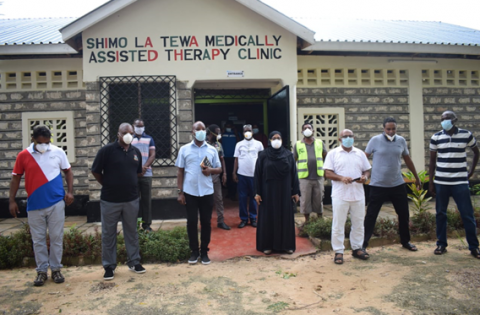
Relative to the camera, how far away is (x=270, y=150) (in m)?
5.36

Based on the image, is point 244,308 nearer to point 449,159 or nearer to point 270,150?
point 270,150

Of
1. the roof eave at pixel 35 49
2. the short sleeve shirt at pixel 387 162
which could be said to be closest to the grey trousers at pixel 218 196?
the short sleeve shirt at pixel 387 162

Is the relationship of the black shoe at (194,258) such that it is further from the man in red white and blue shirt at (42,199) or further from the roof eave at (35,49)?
the roof eave at (35,49)

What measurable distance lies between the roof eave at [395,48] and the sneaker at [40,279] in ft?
20.8

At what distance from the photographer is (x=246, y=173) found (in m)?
6.64

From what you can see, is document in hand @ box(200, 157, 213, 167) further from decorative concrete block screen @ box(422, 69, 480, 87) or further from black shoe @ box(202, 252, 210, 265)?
decorative concrete block screen @ box(422, 69, 480, 87)

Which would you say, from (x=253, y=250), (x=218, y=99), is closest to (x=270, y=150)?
(x=253, y=250)

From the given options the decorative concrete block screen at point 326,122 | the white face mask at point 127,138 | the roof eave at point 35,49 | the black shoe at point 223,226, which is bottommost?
the black shoe at point 223,226

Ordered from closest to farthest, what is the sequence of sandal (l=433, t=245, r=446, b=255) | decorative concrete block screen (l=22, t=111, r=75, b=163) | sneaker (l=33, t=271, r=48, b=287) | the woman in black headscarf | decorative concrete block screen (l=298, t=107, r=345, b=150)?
→ sneaker (l=33, t=271, r=48, b=287) < sandal (l=433, t=245, r=446, b=255) < the woman in black headscarf < decorative concrete block screen (l=22, t=111, r=75, b=163) < decorative concrete block screen (l=298, t=107, r=345, b=150)

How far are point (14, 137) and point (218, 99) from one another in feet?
16.9

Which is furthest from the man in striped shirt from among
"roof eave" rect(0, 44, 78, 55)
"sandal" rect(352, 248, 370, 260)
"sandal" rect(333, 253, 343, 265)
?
"roof eave" rect(0, 44, 78, 55)

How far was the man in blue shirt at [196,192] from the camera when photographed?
493 centimetres

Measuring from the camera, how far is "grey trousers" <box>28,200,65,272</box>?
4312 millimetres

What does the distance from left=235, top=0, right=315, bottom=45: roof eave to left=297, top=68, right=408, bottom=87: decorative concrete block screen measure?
4.64 ft
